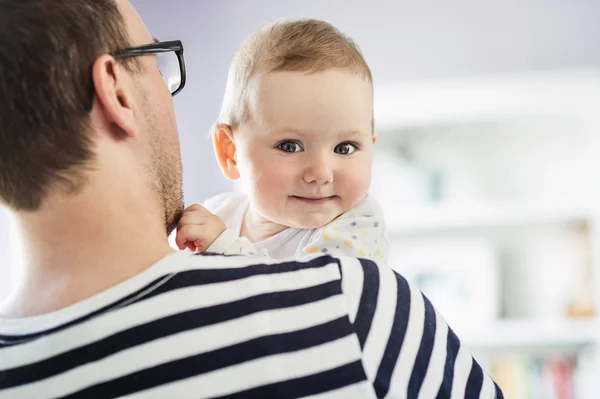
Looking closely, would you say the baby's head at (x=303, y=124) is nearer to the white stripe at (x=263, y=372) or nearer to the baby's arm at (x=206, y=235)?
the baby's arm at (x=206, y=235)

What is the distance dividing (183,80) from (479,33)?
2936mm

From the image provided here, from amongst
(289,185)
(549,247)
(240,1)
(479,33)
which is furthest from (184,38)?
(289,185)

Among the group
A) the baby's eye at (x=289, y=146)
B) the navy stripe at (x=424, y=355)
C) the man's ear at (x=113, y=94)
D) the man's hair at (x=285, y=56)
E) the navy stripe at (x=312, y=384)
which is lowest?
the navy stripe at (x=424, y=355)

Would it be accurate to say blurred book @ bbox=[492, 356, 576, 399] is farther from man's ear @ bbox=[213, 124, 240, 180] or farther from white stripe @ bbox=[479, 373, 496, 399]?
white stripe @ bbox=[479, 373, 496, 399]

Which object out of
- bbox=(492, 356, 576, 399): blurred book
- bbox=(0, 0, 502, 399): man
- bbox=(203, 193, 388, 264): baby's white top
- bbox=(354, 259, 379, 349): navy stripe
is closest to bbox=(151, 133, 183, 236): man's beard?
bbox=(0, 0, 502, 399): man

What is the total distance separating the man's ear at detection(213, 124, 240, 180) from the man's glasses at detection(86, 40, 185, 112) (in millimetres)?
251

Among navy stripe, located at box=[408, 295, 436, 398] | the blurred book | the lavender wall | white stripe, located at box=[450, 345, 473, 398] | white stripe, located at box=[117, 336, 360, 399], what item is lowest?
the blurred book

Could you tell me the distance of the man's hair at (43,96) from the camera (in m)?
0.71

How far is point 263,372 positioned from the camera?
675mm

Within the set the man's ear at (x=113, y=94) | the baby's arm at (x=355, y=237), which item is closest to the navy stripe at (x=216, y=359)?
the man's ear at (x=113, y=94)

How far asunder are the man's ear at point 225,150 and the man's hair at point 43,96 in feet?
1.62

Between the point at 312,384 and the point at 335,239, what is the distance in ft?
1.39

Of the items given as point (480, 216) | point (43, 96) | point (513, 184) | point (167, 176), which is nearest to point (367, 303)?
point (167, 176)

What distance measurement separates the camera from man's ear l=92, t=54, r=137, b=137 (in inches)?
29.0
